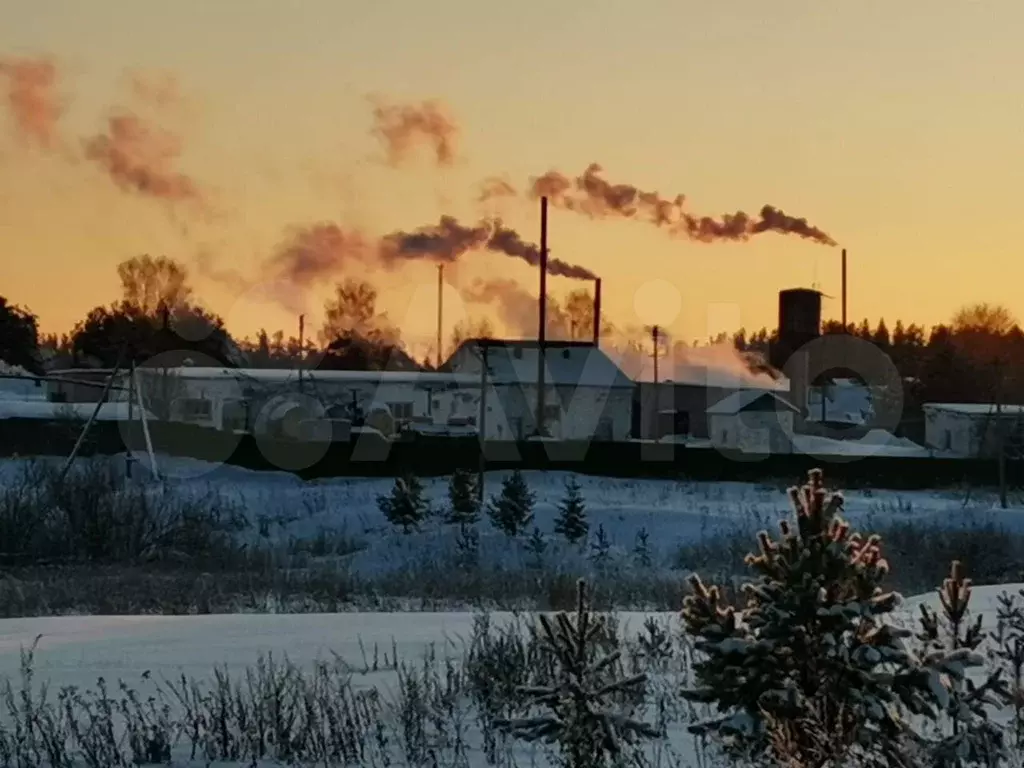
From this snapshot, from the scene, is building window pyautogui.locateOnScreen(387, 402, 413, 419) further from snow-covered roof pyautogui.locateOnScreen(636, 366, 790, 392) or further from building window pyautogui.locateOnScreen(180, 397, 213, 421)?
snow-covered roof pyautogui.locateOnScreen(636, 366, 790, 392)

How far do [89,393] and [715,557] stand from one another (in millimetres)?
50804

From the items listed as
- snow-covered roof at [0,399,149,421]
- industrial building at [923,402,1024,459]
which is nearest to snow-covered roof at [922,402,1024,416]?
industrial building at [923,402,1024,459]

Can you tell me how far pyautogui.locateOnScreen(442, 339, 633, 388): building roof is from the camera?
58.7 metres

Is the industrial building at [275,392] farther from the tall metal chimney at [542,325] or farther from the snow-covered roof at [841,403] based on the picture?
the snow-covered roof at [841,403]

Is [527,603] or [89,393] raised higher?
[89,393]

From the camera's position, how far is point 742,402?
58062 mm

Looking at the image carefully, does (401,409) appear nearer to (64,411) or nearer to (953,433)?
(64,411)

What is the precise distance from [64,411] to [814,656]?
46.4 meters

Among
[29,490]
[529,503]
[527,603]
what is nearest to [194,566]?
[29,490]

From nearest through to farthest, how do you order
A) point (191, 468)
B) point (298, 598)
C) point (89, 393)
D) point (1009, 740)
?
point (1009, 740)
point (298, 598)
point (191, 468)
point (89, 393)

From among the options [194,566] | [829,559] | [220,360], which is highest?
[220,360]

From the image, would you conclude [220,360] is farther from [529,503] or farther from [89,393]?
[529,503]

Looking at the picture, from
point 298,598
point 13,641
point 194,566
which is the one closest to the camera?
point 13,641

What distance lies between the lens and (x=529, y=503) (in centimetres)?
3120
